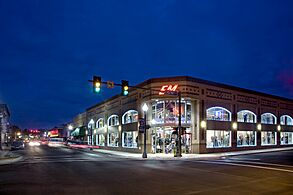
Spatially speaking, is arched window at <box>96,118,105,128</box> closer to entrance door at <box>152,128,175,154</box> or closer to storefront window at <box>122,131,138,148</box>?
storefront window at <box>122,131,138,148</box>

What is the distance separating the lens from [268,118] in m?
49.8

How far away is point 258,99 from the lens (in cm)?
4706

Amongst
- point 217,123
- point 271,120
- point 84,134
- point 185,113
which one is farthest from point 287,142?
point 84,134

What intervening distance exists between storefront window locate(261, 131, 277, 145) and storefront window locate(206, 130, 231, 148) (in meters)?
9.82

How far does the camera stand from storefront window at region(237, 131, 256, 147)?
4331 centimetres

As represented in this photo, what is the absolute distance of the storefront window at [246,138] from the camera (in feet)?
142

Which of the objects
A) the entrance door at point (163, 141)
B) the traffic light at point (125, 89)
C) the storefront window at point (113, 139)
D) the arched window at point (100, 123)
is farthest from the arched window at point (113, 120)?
the traffic light at point (125, 89)

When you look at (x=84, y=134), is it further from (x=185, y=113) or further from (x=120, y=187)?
(x=120, y=187)

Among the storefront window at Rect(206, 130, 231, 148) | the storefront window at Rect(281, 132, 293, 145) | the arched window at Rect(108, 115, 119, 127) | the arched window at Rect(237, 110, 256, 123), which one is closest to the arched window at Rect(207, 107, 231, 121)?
the storefront window at Rect(206, 130, 231, 148)

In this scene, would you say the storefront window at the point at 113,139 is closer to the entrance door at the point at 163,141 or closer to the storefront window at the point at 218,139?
the entrance door at the point at 163,141

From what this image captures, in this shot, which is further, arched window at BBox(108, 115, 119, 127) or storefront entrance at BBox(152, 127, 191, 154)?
arched window at BBox(108, 115, 119, 127)

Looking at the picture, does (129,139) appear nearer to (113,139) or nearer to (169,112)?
(113,139)

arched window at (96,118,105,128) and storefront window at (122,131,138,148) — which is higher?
arched window at (96,118,105,128)

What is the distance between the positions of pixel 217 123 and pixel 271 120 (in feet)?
51.6
